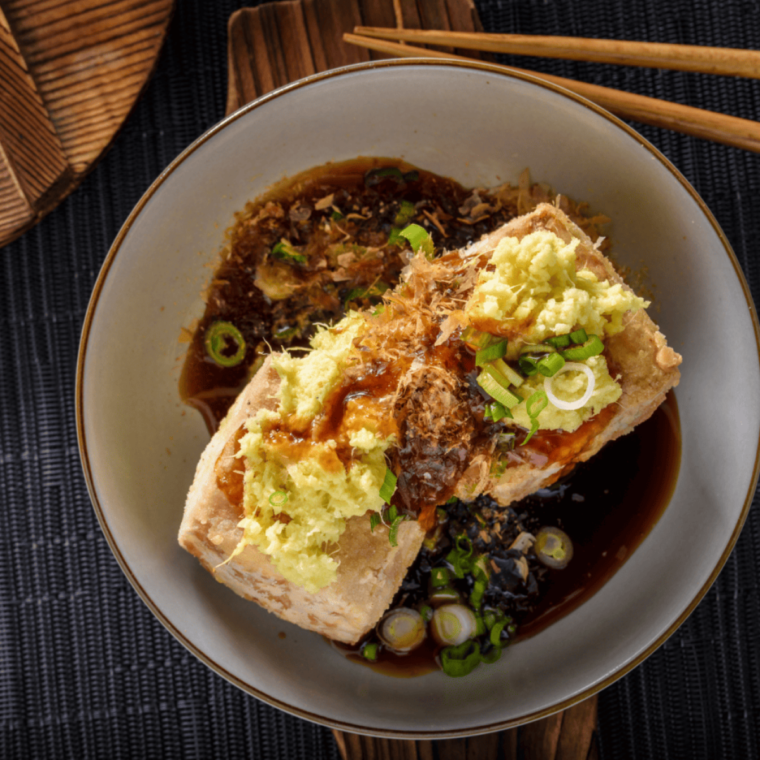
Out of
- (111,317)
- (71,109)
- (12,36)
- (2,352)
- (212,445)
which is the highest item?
(12,36)

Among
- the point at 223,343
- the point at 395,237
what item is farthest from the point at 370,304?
the point at 223,343

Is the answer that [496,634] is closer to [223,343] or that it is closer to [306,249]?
[223,343]

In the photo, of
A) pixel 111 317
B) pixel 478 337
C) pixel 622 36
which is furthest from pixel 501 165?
pixel 111 317

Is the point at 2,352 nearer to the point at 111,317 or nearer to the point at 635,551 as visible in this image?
the point at 111,317

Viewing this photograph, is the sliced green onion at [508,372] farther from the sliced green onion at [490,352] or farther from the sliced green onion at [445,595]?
the sliced green onion at [445,595]

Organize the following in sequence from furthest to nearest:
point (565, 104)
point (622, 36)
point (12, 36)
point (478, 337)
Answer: point (622, 36), point (12, 36), point (565, 104), point (478, 337)

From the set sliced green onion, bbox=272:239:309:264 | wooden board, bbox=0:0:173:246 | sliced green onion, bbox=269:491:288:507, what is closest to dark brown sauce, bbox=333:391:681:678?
sliced green onion, bbox=269:491:288:507

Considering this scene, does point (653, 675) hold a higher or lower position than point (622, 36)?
lower
